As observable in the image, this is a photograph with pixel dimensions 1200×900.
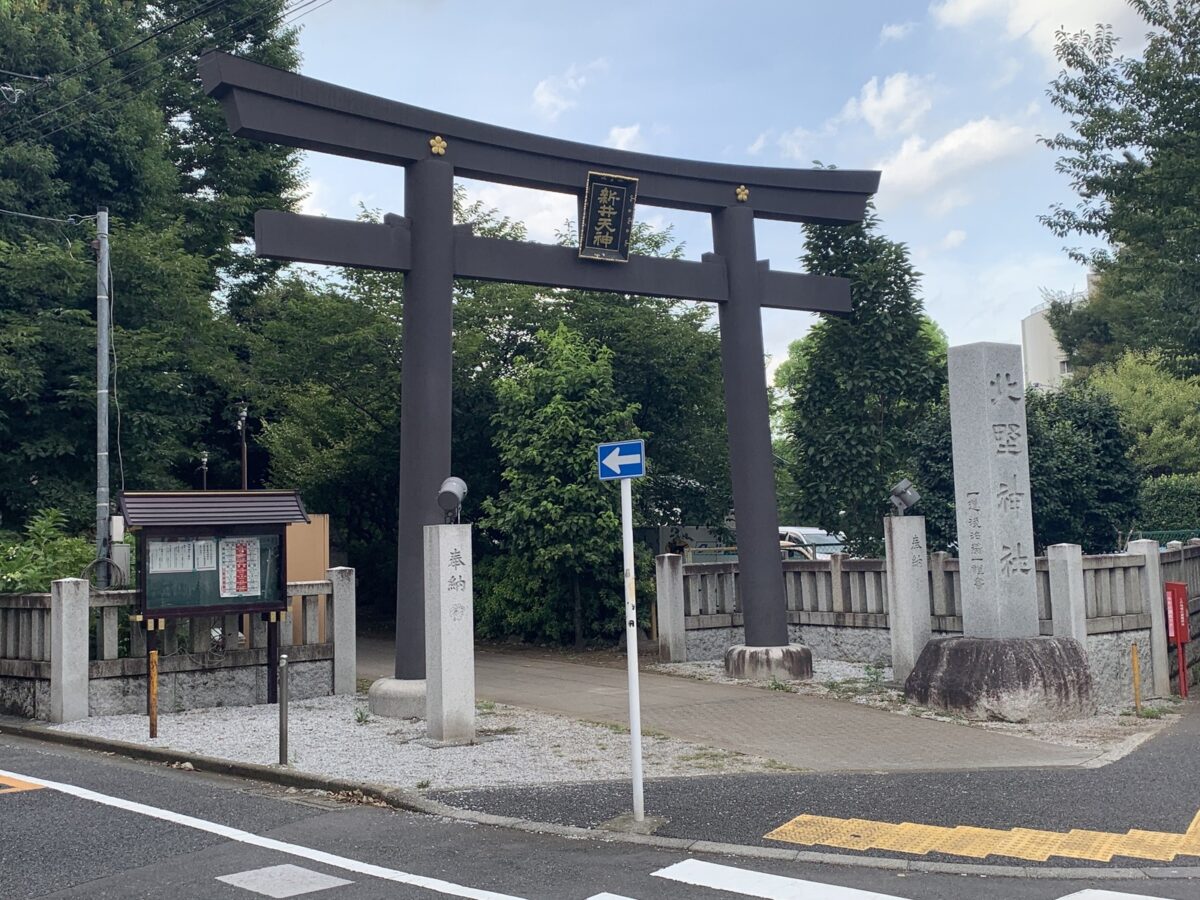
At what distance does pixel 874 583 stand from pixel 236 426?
21.6 m

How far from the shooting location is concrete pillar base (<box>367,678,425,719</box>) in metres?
12.8

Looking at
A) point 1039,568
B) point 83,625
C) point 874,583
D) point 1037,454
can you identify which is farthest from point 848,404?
point 83,625

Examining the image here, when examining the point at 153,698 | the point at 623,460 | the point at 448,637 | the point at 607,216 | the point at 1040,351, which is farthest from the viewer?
the point at 1040,351

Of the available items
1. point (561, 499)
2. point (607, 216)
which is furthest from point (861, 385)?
point (607, 216)

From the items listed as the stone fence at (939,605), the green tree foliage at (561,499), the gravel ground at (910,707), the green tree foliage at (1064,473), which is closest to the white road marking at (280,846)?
the gravel ground at (910,707)

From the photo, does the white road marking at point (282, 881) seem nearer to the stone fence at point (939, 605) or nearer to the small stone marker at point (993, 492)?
the small stone marker at point (993, 492)

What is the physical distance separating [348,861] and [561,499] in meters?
12.6

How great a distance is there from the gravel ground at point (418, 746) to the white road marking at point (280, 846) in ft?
5.04

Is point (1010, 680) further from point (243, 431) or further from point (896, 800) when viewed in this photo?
point (243, 431)

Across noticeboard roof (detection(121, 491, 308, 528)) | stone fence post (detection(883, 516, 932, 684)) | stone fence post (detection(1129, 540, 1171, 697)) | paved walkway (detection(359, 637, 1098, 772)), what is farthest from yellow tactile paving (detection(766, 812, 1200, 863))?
noticeboard roof (detection(121, 491, 308, 528))

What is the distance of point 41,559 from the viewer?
15.1m

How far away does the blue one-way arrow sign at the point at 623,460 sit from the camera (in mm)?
8446

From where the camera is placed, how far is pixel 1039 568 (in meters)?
14.4

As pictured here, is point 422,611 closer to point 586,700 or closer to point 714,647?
point 586,700
